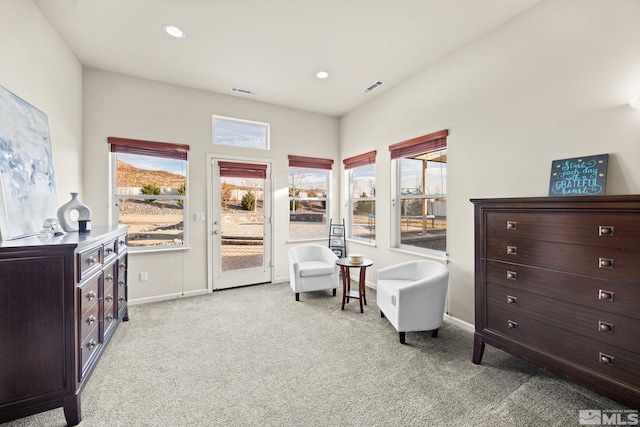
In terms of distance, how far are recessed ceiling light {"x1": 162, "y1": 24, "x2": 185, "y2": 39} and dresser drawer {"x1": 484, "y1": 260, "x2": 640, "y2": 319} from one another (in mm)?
3554

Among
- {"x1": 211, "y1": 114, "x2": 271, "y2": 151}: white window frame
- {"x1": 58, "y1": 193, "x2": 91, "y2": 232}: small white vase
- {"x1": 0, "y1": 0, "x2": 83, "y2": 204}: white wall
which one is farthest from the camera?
{"x1": 211, "y1": 114, "x2": 271, "y2": 151}: white window frame

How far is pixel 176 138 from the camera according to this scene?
3852mm

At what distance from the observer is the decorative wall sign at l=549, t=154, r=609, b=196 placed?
195cm

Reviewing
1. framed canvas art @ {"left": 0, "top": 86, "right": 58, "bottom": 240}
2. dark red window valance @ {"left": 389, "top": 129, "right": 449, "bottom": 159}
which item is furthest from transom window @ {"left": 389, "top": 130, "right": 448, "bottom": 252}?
framed canvas art @ {"left": 0, "top": 86, "right": 58, "bottom": 240}

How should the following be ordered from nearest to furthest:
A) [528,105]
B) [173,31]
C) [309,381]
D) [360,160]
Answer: [309,381], [528,105], [173,31], [360,160]

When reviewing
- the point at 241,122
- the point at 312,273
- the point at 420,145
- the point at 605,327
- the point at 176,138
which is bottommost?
the point at 312,273

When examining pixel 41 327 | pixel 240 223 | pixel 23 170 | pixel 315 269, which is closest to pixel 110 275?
pixel 41 327

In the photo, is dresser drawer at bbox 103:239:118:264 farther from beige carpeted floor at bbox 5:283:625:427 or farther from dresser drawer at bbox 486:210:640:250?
dresser drawer at bbox 486:210:640:250

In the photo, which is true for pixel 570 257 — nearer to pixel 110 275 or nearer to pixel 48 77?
pixel 110 275

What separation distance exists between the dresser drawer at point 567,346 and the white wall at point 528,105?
2.67 feet

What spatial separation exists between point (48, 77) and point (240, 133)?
223 centimetres

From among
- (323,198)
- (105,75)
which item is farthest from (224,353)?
(105,75)

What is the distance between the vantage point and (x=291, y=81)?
3.71 metres

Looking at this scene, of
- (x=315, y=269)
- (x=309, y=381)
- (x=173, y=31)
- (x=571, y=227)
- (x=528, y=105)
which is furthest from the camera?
(x=315, y=269)
